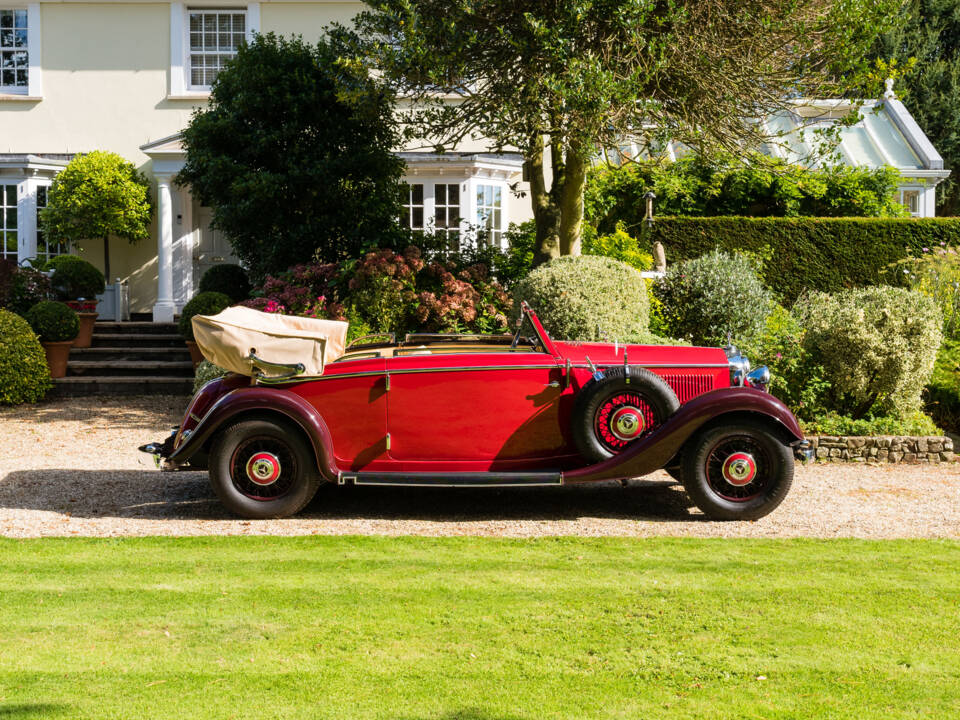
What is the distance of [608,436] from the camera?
665 cm

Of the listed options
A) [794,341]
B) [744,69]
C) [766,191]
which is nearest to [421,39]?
[744,69]

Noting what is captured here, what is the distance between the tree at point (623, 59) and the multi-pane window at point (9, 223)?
31.1ft

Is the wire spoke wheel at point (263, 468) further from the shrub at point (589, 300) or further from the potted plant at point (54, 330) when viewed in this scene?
the potted plant at point (54, 330)

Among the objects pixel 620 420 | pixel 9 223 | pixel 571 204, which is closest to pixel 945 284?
pixel 571 204

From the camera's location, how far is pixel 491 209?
16906 millimetres

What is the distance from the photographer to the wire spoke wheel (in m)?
6.68

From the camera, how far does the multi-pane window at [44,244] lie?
56.1 feet

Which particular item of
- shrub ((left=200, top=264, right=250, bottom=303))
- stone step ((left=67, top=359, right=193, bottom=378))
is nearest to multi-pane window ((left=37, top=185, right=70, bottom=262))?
shrub ((left=200, top=264, right=250, bottom=303))

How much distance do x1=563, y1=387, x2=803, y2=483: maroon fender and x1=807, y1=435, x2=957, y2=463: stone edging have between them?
277 cm

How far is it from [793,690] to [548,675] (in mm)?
989

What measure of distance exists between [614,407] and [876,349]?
3.95 meters

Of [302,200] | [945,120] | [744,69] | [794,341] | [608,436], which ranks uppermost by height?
[945,120]

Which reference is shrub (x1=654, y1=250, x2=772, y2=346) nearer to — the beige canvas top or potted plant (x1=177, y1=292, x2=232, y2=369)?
the beige canvas top

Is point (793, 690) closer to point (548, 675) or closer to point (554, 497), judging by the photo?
point (548, 675)
